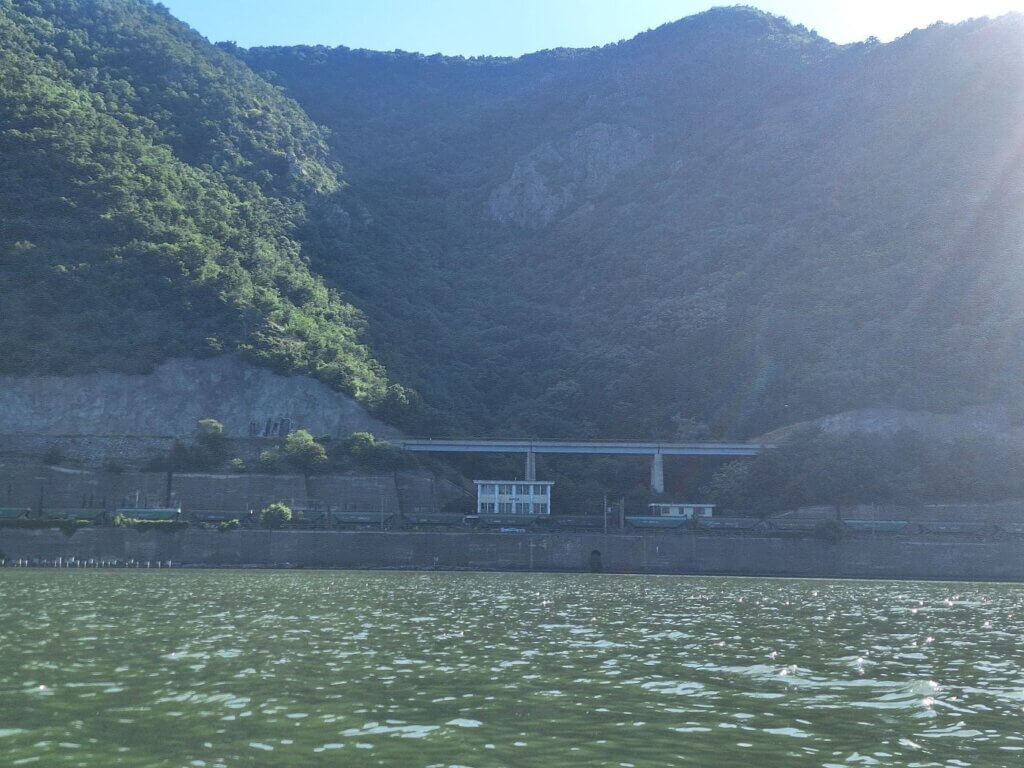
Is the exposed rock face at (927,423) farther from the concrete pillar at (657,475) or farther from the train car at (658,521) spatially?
the train car at (658,521)

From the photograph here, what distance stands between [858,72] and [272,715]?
193408 millimetres

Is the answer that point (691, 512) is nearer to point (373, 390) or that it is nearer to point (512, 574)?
point (512, 574)

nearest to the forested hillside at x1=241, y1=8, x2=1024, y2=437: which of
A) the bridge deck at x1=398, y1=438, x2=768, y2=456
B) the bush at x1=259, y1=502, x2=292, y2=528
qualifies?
the bridge deck at x1=398, y1=438, x2=768, y2=456

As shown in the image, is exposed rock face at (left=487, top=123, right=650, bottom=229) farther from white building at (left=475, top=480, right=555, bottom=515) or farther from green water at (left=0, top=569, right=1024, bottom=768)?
green water at (left=0, top=569, right=1024, bottom=768)

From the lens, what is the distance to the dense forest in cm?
10606

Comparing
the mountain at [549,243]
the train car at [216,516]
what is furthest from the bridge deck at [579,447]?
the train car at [216,516]

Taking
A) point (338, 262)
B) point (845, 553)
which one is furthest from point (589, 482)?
point (338, 262)

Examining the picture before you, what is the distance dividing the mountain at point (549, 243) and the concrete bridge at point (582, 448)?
875cm

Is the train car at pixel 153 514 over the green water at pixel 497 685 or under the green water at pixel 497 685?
over

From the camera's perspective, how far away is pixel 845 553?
73.4 metres

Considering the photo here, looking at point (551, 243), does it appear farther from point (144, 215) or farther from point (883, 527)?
point (883, 527)

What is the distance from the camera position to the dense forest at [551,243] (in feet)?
348

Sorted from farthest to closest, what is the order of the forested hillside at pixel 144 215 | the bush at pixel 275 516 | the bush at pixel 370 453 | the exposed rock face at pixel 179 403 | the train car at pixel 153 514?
the forested hillside at pixel 144 215, the exposed rock face at pixel 179 403, the bush at pixel 370 453, the train car at pixel 153 514, the bush at pixel 275 516

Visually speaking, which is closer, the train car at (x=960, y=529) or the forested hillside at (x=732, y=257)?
the train car at (x=960, y=529)
